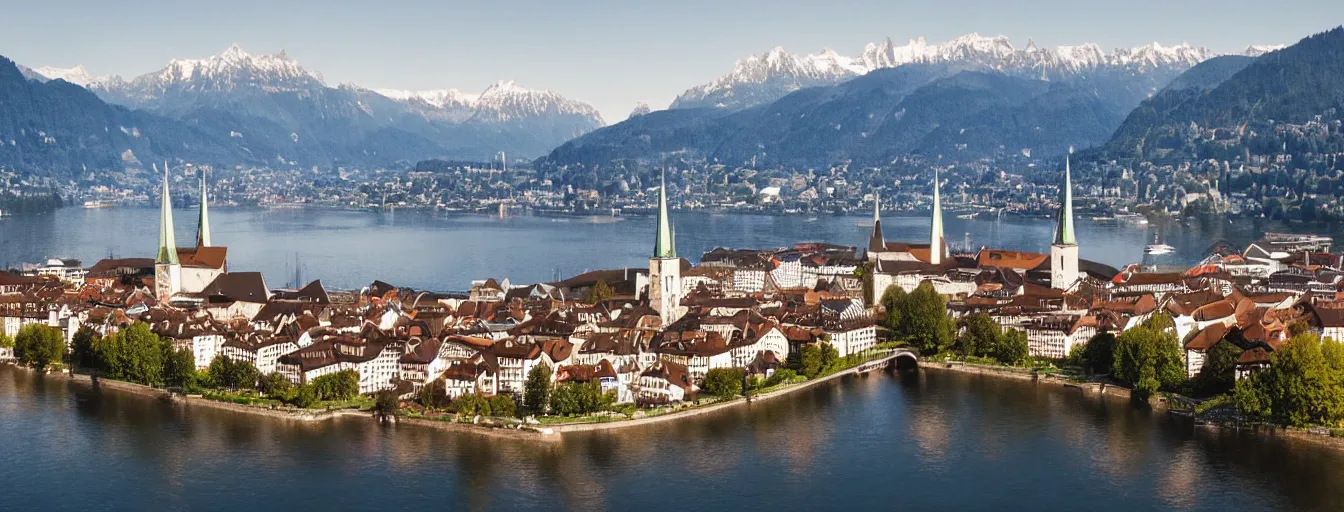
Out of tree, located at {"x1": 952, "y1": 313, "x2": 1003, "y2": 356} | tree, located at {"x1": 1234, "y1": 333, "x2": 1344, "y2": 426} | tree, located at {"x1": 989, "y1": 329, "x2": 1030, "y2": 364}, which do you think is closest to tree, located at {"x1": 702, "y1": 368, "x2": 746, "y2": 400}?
tree, located at {"x1": 989, "y1": 329, "x2": 1030, "y2": 364}

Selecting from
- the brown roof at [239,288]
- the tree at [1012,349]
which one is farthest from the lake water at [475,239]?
the tree at [1012,349]

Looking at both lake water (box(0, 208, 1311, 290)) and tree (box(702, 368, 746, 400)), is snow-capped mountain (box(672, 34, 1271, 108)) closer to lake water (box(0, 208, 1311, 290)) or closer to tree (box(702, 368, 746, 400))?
lake water (box(0, 208, 1311, 290))

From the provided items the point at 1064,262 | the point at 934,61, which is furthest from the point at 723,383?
the point at 934,61

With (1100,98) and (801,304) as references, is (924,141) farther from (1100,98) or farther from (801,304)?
(801,304)

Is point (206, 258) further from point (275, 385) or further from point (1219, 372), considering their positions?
point (1219, 372)

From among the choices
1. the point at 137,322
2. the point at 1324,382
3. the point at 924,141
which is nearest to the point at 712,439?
the point at 1324,382

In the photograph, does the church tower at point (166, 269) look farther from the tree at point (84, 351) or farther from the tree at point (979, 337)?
the tree at point (979, 337)

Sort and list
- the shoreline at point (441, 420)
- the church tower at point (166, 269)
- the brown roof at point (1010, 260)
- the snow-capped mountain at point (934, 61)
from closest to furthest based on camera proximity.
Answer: the shoreline at point (441, 420)
the church tower at point (166, 269)
the brown roof at point (1010, 260)
the snow-capped mountain at point (934, 61)

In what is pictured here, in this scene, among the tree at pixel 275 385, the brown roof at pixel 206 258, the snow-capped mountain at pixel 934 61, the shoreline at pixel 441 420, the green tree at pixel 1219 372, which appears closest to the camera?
the shoreline at pixel 441 420
